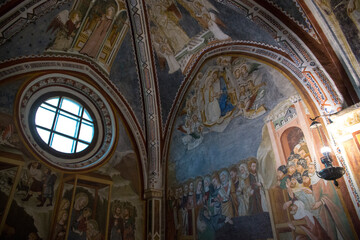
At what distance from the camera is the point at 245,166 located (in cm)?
680

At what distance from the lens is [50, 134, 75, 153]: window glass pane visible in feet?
25.6

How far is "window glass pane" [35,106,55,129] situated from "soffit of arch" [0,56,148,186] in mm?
1195

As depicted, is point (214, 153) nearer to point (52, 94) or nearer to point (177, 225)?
point (177, 225)

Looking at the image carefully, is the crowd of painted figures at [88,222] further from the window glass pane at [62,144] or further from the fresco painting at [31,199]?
the window glass pane at [62,144]

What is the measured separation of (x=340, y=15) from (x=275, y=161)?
10.6ft

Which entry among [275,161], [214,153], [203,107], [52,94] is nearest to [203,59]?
[203,107]

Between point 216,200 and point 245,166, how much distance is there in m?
1.26

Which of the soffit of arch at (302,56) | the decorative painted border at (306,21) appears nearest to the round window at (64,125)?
the soffit of arch at (302,56)

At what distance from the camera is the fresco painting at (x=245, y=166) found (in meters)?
5.40

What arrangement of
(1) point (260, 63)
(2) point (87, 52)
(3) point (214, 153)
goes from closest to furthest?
(1) point (260, 63)
(3) point (214, 153)
(2) point (87, 52)

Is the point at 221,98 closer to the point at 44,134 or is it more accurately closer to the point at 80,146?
the point at 80,146

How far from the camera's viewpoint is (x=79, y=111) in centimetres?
878

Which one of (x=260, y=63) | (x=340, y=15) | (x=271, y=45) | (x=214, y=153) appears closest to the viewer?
(x=340, y=15)

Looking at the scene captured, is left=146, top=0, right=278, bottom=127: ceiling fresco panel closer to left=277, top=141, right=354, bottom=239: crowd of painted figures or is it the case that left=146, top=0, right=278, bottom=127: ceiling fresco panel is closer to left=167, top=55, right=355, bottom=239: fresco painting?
left=167, top=55, right=355, bottom=239: fresco painting
